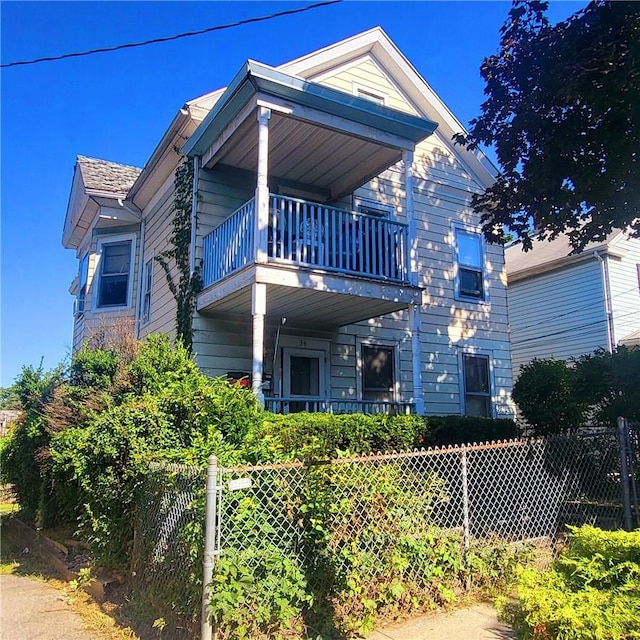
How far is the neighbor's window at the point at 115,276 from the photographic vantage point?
14297mm

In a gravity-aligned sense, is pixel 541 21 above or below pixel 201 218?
above

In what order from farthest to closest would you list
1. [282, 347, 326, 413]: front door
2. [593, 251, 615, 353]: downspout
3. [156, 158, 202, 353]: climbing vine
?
[593, 251, 615, 353]: downspout → [282, 347, 326, 413]: front door → [156, 158, 202, 353]: climbing vine

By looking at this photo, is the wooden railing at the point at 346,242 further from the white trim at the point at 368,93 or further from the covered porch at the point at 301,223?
the white trim at the point at 368,93

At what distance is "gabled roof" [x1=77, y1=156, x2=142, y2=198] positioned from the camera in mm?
13842

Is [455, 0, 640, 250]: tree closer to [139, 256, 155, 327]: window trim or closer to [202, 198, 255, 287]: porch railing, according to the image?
[202, 198, 255, 287]: porch railing

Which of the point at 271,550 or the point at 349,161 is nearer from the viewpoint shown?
the point at 271,550

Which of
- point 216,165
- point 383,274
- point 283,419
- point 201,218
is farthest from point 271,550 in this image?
point 216,165

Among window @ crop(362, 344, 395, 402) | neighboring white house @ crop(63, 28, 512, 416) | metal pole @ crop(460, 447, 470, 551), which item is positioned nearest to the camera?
metal pole @ crop(460, 447, 470, 551)

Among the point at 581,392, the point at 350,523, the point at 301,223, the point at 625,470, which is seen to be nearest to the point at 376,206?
the point at 301,223

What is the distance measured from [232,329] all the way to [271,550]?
22.4 feet

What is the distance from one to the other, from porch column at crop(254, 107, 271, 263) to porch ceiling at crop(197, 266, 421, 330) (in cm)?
33

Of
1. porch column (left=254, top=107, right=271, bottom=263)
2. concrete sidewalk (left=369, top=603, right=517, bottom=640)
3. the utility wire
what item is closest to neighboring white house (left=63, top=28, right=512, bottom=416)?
porch column (left=254, top=107, right=271, bottom=263)

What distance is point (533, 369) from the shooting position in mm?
9617

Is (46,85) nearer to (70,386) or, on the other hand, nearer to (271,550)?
(70,386)
